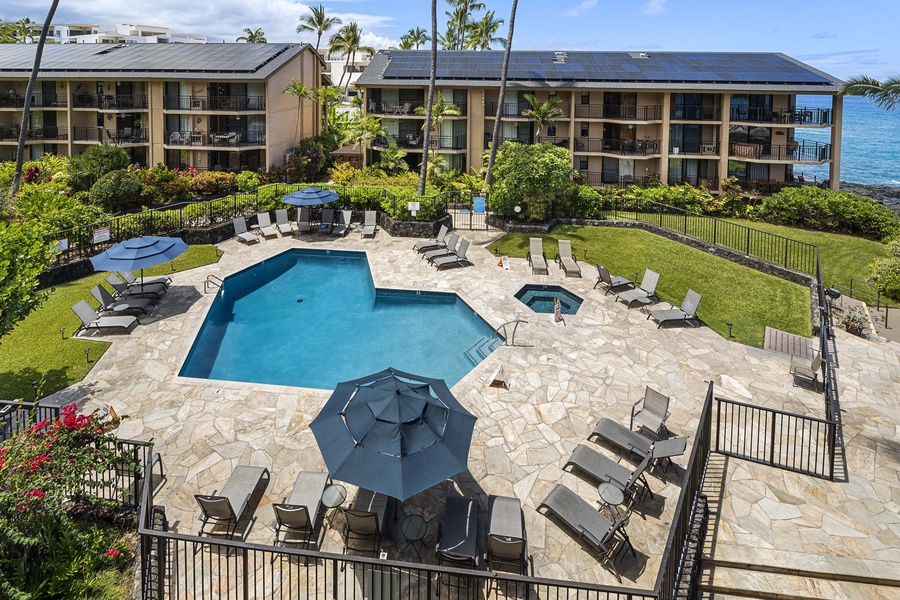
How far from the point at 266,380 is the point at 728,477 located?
11525 mm

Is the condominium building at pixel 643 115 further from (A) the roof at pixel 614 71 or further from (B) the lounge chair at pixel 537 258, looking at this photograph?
(B) the lounge chair at pixel 537 258

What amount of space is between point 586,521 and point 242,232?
76.0ft

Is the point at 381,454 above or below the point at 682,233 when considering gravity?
below

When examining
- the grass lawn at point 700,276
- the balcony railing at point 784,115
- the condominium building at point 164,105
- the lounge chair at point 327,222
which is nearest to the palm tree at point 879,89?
the grass lawn at point 700,276

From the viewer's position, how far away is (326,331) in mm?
18750

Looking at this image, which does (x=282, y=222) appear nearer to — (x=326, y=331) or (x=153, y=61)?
(x=326, y=331)

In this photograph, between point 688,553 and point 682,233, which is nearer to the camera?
point 688,553

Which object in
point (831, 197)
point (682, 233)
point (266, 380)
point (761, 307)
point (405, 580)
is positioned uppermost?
point (831, 197)

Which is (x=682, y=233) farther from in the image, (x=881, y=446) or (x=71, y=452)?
(x=71, y=452)

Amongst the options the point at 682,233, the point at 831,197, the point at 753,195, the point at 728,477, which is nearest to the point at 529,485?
the point at 728,477

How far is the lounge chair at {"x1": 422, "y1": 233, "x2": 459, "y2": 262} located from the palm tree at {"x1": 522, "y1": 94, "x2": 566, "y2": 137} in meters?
14.9

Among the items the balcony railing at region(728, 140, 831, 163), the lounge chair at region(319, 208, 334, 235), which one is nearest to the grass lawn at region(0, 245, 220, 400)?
the lounge chair at region(319, 208, 334, 235)

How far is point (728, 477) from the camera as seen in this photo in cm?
1065

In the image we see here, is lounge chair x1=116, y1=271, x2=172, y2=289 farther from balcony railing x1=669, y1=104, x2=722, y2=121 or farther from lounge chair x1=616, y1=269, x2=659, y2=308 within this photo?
balcony railing x1=669, y1=104, x2=722, y2=121
